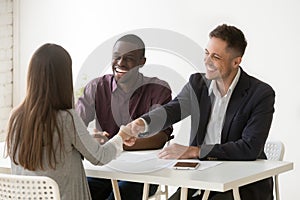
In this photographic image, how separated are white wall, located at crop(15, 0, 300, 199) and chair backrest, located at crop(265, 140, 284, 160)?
805 millimetres

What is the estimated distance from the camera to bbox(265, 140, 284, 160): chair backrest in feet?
9.29

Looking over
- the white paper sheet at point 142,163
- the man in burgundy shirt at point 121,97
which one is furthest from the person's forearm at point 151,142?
the white paper sheet at point 142,163

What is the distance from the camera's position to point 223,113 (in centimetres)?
263

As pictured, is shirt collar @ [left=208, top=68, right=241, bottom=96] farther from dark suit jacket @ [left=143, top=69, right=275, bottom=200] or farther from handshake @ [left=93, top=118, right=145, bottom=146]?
handshake @ [left=93, top=118, right=145, bottom=146]

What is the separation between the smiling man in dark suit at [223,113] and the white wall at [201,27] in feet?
3.39

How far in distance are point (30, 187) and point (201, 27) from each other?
7.51 ft

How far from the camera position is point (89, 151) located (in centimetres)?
216

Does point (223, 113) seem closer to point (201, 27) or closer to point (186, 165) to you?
point (186, 165)

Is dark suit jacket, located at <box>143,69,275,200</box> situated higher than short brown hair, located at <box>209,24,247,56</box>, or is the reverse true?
short brown hair, located at <box>209,24,247,56</box>

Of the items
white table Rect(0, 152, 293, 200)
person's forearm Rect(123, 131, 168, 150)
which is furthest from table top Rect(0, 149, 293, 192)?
person's forearm Rect(123, 131, 168, 150)

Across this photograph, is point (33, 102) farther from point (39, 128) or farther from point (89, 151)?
point (89, 151)

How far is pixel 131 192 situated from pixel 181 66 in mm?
1515

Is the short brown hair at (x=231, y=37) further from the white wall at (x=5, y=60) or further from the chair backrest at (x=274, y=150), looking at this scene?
the white wall at (x=5, y=60)

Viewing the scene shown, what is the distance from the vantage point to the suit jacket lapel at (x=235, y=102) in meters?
2.58
